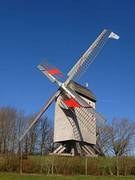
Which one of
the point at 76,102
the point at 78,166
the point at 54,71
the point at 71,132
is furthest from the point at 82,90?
the point at 78,166

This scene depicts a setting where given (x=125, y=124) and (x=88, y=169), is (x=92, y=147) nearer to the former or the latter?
(x=88, y=169)

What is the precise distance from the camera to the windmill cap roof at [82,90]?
3691 centimetres

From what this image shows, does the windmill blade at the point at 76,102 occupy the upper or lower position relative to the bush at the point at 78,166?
upper

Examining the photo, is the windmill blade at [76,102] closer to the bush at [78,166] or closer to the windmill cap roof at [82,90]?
the windmill cap roof at [82,90]

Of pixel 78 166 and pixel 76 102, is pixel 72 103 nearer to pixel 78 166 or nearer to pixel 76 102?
pixel 76 102

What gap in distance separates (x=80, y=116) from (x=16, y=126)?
24.5m

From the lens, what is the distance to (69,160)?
989 inches

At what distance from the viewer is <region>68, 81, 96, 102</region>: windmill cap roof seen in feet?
121

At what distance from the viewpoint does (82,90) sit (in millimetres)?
38938

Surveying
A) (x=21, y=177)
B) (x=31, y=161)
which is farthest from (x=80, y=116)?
(x=21, y=177)

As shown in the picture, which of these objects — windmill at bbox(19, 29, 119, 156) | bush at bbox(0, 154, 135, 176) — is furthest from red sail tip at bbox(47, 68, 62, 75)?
bush at bbox(0, 154, 135, 176)

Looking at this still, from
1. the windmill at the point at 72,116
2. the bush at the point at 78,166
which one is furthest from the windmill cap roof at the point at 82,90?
the bush at the point at 78,166

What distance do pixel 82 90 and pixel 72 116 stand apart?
4519 mm

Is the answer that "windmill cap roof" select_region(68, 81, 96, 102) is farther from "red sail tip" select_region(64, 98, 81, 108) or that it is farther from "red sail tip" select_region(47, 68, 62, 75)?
"red sail tip" select_region(64, 98, 81, 108)
